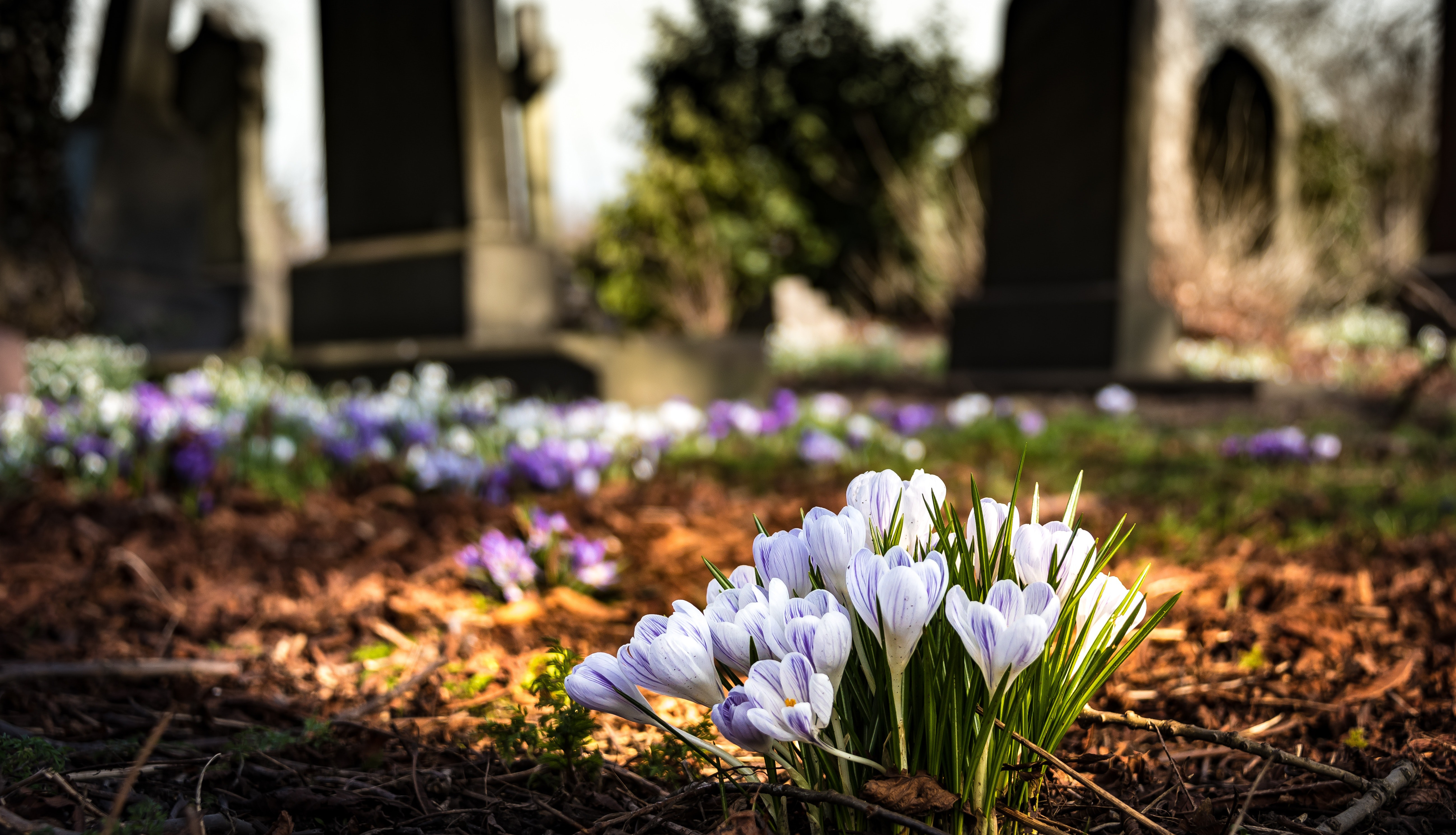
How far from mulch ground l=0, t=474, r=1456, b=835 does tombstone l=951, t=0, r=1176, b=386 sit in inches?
224

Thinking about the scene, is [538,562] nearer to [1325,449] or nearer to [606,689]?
[606,689]

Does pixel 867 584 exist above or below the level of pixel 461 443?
above

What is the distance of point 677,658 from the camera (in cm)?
98

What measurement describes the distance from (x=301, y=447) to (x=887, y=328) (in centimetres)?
1277

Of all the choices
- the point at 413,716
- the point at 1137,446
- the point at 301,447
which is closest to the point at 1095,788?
the point at 413,716

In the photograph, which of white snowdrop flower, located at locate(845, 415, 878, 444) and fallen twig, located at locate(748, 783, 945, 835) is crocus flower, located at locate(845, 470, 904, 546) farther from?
white snowdrop flower, located at locate(845, 415, 878, 444)

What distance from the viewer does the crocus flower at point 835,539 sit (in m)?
1.05

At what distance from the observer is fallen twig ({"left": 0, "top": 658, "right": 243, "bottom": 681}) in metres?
1.70

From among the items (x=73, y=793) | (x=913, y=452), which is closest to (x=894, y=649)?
(x=73, y=793)

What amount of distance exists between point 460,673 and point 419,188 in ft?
17.4

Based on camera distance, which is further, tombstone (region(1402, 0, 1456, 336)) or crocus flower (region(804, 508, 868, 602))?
tombstone (region(1402, 0, 1456, 336))

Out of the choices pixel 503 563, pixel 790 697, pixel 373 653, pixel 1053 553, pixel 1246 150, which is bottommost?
pixel 373 653

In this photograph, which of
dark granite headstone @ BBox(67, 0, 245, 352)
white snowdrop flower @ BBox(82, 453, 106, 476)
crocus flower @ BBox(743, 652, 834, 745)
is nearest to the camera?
crocus flower @ BBox(743, 652, 834, 745)

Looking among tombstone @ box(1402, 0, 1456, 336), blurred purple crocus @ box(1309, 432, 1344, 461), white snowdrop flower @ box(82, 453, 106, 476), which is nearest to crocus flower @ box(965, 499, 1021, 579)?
white snowdrop flower @ box(82, 453, 106, 476)
